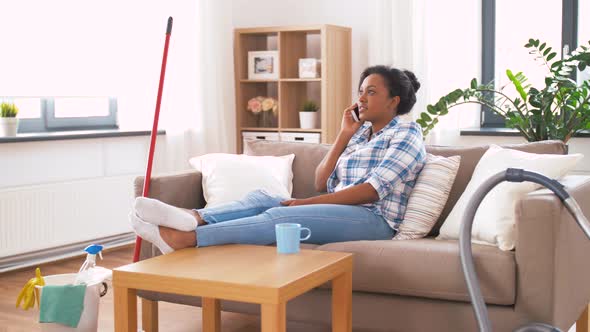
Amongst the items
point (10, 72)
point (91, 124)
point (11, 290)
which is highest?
point (10, 72)

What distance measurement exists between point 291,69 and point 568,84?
6.96 ft

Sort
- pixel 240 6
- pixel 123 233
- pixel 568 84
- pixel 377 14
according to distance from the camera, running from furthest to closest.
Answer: pixel 240 6, pixel 377 14, pixel 123 233, pixel 568 84

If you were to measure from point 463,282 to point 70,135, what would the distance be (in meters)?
2.66

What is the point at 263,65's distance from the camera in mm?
5684

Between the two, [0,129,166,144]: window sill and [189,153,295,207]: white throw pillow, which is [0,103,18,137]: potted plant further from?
[189,153,295,207]: white throw pillow

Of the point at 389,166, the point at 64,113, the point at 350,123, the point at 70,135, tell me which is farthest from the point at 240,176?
the point at 64,113

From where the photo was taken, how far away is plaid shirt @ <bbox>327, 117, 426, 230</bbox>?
3.04m

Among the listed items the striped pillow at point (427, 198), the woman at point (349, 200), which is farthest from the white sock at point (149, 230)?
the striped pillow at point (427, 198)

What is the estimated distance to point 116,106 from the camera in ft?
17.1

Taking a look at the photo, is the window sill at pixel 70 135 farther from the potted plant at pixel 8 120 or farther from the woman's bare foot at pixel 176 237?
the woman's bare foot at pixel 176 237

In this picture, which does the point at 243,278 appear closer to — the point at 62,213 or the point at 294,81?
the point at 62,213

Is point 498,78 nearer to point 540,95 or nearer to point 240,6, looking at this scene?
point 540,95

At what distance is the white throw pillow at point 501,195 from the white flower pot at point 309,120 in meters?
2.59

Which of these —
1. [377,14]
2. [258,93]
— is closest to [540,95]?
[377,14]
